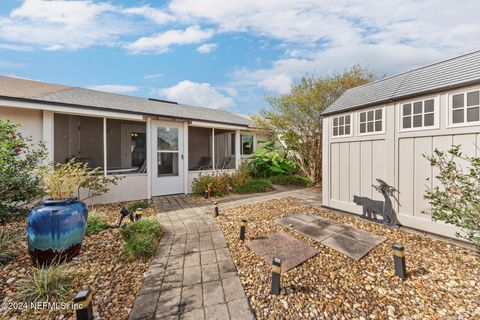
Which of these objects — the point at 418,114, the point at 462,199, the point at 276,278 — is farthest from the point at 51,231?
the point at 418,114

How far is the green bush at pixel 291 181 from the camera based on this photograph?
32.3 ft

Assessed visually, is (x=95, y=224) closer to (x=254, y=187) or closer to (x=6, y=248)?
(x=6, y=248)

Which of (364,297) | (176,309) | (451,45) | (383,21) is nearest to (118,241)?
(176,309)

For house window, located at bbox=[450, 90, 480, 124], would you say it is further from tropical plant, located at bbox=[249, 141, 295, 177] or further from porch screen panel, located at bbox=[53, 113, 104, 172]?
porch screen panel, located at bbox=[53, 113, 104, 172]

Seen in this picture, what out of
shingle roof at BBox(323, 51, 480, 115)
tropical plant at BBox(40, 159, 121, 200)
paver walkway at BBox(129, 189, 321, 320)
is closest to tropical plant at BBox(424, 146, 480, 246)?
shingle roof at BBox(323, 51, 480, 115)

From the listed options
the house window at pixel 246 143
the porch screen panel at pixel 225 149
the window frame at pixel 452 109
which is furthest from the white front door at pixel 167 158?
the window frame at pixel 452 109

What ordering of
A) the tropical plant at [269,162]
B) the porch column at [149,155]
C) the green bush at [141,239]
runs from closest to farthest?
the green bush at [141,239]
the porch column at [149,155]
the tropical plant at [269,162]

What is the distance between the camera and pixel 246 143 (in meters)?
10.7

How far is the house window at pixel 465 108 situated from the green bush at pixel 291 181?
6530 millimetres

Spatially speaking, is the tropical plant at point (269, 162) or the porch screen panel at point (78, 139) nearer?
the porch screen panel at point (78, 139)

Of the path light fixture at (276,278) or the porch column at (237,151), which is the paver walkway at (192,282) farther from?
the porch column at (237,151)

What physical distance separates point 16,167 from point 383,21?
9222 millimetres

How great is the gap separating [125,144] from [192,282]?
862 centimetres

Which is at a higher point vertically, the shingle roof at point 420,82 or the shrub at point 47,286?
the shingle roof at point 420,82
